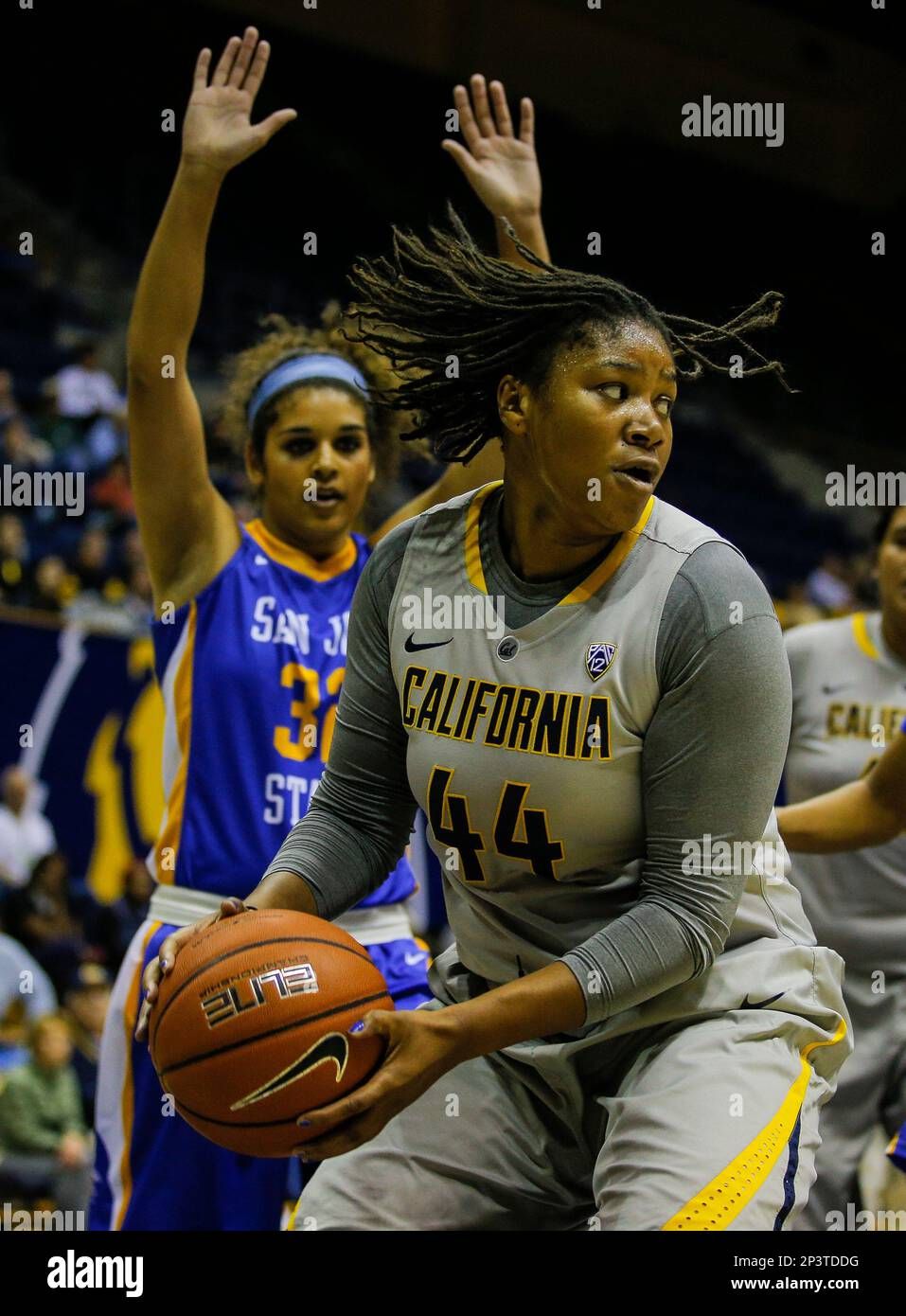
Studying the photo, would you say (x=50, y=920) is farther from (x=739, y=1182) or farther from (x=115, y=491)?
(x=739, y=1182)

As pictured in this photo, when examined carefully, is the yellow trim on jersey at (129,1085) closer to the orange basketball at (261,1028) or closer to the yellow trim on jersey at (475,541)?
the orange basketball at (261,1028)

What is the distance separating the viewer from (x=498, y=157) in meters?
3.62

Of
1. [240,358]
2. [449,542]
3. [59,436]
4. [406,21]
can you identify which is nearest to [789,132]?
[406,21]

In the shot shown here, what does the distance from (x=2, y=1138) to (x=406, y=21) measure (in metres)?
10.9

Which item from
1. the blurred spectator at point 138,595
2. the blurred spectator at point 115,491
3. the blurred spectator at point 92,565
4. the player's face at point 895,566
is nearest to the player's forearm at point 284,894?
the player's face at point 895,566

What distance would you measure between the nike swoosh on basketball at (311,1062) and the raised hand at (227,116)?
1939mm

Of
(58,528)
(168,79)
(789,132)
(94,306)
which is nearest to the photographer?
(58,528)

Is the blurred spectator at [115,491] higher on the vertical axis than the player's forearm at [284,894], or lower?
higher

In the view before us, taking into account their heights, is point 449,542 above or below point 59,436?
below

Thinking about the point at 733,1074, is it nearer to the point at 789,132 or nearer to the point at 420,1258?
the point at 420,1258

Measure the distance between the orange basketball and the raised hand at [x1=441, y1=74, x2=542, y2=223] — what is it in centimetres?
183

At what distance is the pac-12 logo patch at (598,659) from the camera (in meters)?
2.39

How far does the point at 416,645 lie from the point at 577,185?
13294mm

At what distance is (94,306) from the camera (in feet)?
39.1
